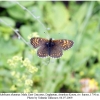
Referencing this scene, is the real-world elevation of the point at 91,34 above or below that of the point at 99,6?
below

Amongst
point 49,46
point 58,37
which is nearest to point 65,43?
point 49,46

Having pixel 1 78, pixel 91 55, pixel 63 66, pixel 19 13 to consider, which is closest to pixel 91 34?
pixel 91 55

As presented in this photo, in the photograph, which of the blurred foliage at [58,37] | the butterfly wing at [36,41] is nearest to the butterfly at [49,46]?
the butterfly wing at [36,41]

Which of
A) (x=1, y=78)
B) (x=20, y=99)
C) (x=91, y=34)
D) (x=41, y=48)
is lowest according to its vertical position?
(x=20, y=99)

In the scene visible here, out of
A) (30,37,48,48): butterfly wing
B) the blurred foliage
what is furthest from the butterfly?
the blurred foliage

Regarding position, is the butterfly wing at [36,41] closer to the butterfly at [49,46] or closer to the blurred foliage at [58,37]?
the butterfly at [49,46]

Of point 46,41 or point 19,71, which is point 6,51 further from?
point 46,41
